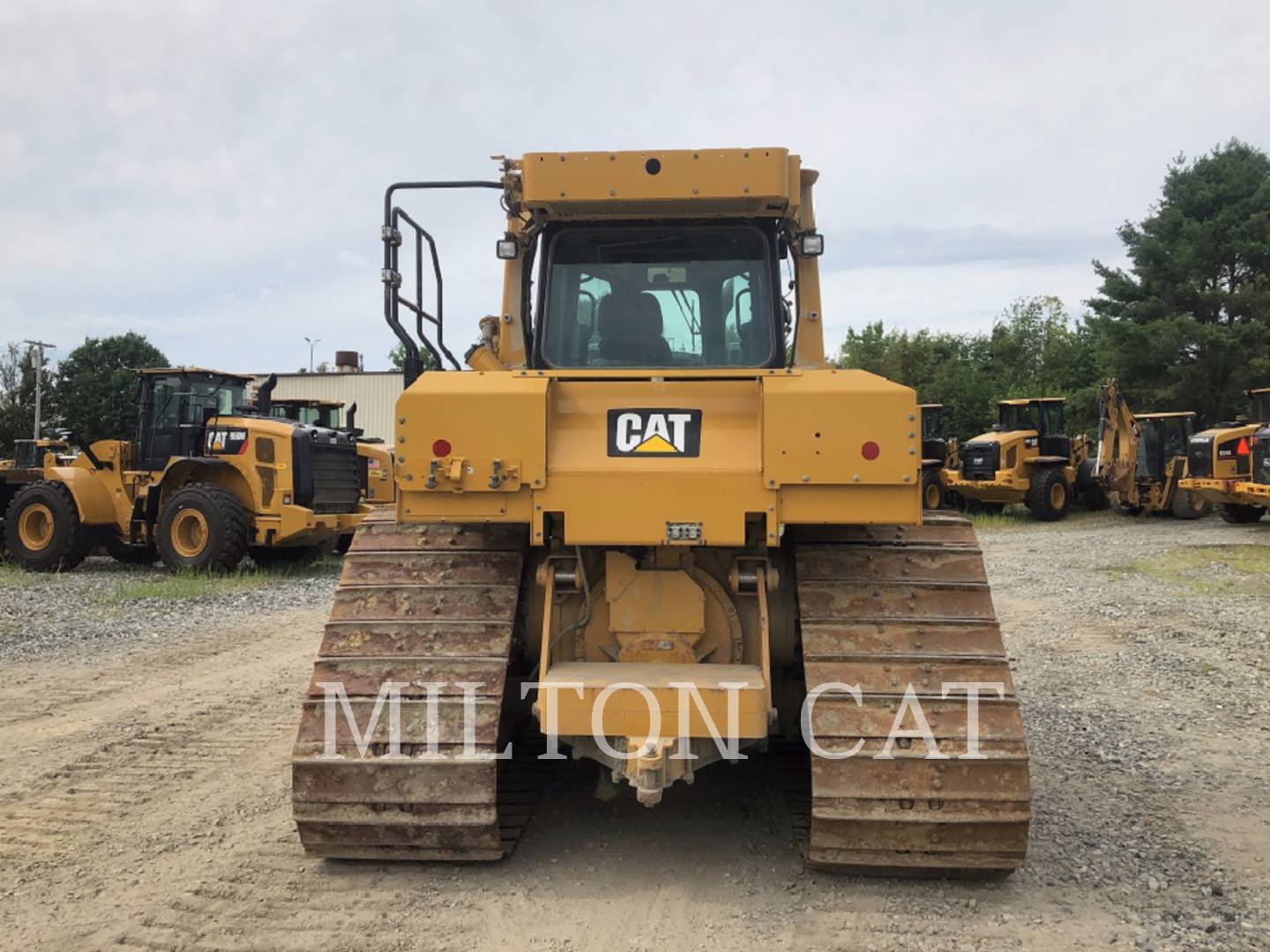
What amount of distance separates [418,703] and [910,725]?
177cm

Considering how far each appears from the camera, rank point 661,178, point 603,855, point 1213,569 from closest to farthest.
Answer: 1. point 603,855
2. point 661,178
3. point 1213,569

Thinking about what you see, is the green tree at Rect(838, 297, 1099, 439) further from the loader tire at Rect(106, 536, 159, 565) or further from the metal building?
the loader tire at Rect(106, 536, 159, 565)

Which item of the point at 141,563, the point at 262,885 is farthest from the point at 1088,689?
the point at 141,563

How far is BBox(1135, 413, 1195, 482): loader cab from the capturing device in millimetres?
22984

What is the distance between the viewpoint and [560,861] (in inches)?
153

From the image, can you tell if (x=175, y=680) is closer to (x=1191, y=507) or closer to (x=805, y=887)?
(x=805, y=887)

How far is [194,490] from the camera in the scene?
12.7m

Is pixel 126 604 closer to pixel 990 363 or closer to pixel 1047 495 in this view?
→ pixel 1047 495

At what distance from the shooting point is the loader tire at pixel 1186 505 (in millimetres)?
22672

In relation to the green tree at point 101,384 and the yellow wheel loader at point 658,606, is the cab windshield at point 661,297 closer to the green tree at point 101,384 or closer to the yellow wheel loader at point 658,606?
the yellow wheel loader at point 658,606

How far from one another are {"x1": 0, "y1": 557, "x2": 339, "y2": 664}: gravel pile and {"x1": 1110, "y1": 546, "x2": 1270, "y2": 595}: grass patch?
33.7 feet

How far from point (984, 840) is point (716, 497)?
1.50m

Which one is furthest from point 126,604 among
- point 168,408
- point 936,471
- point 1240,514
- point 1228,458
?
point 1240,514

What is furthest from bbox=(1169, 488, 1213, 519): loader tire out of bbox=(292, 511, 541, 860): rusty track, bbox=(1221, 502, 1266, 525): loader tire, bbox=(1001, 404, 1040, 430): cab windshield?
bbox=(292, 511, 541, 860): rusty track
